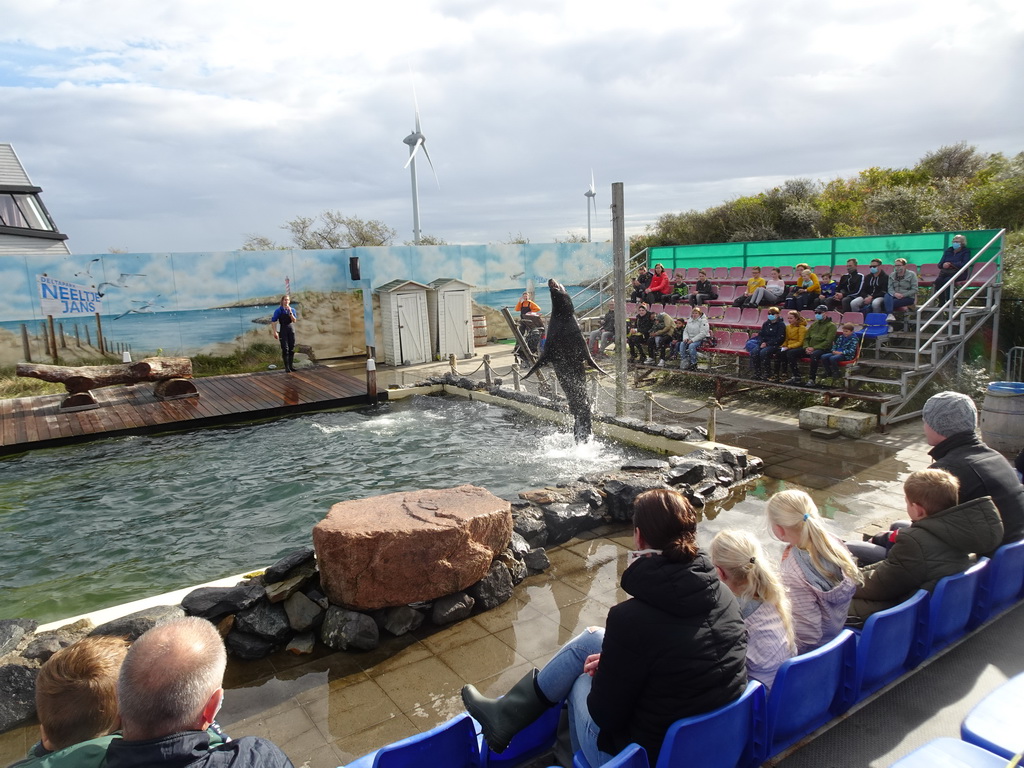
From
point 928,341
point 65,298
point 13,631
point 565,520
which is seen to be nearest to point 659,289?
point 928,341

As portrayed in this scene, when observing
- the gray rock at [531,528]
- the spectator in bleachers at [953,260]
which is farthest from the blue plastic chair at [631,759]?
the spectator in bleachers at [953,260]

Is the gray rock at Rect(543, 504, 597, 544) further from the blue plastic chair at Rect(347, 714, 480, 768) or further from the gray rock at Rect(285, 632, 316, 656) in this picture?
the blue plastic chair at Rect(347, 714, 480, 768)

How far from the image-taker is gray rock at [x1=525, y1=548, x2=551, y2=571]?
17.0 feet

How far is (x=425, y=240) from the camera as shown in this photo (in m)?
31.4

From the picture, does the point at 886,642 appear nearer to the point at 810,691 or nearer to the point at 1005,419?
the point at 810,691

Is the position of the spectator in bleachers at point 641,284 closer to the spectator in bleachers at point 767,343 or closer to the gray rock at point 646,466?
the spectator in bleachers at point 767,343

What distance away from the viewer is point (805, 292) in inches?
460

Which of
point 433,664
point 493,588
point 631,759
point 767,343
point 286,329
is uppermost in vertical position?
point 286,329

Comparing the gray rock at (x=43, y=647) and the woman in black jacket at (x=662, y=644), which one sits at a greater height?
the woman in black jacket at (x=662, y=644)

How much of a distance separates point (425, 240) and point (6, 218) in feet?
51.7

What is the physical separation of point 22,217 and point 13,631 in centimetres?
2254

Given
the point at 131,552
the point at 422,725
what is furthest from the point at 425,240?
the point at 422,725

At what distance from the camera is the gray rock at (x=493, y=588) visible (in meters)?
4.68

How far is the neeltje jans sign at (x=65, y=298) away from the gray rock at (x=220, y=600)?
13069 mm
